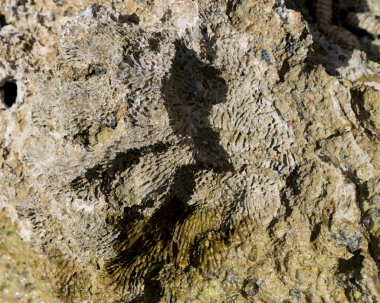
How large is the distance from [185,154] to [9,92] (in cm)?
93

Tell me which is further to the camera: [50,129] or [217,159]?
[217,159]

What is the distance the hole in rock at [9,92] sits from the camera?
2.17 meters

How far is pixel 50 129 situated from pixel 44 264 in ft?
2.60

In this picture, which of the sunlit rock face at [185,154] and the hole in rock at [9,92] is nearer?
the sunlit rock face at [185,154]

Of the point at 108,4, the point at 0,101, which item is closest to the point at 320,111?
the point at 108,4

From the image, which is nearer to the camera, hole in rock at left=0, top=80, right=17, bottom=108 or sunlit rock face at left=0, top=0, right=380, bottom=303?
sunlit rock face at left=0, top=0, right=380, bottom=303

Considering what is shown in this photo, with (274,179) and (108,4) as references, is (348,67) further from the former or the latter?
(108,4)

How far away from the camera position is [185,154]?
214cm

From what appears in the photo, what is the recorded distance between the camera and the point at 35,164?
212 cm

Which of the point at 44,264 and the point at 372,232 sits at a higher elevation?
the point at 372,232

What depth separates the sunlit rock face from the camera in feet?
6.63

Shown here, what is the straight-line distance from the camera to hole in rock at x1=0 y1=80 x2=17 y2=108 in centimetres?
217

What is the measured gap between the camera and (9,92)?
86.0 inches

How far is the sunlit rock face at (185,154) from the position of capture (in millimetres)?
2021
